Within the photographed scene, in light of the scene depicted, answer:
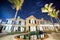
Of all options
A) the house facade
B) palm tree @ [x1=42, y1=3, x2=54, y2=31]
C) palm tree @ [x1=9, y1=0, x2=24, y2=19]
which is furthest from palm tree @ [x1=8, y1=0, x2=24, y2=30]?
palm tree @ [x1=42, y1=3, x2=54, y2=31]

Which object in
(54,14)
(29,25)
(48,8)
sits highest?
(48,8)

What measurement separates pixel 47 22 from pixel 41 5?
31 centimetres

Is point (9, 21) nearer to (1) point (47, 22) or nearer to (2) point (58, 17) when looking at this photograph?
(1) point (47, 22)

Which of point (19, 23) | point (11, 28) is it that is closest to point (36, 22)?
point (19, 23)

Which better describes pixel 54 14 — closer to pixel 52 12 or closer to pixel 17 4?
pixel 52 12

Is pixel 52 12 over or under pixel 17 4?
under

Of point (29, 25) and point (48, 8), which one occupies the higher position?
point (48, 8)

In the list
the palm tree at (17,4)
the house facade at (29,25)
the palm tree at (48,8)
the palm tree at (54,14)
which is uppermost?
the palm tree at (17,4)

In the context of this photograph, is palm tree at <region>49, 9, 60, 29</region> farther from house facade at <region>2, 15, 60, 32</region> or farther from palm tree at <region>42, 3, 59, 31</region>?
house facade at <region>2, 15, 60, 32</region>

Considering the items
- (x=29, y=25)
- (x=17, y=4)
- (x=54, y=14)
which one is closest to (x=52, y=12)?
(x=54, y=14)

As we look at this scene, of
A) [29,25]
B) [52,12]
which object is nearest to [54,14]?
[52,12]

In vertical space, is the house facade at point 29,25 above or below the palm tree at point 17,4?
below

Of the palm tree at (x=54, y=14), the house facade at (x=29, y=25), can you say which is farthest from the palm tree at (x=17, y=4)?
the palm tree at (x=54, y=14)

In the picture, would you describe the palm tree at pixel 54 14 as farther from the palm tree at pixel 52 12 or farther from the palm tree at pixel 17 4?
the palm tree at pixel 17 4
